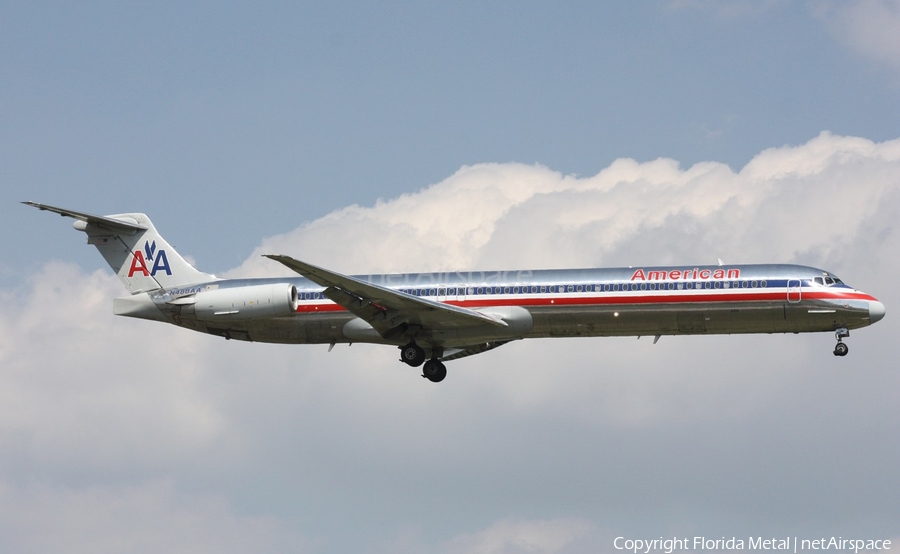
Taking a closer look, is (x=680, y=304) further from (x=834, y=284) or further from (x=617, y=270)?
(x=834, y=284)

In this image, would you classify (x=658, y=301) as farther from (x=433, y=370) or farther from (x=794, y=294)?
(x=433, y=370)

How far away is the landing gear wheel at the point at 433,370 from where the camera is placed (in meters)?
44.2

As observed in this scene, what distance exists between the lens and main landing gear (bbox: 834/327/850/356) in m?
→ 40.2

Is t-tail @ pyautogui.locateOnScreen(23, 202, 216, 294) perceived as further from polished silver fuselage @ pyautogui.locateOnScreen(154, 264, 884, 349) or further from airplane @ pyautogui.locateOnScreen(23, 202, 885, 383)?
polished silver fuselage @ pyautogui.locateOnScreen(154, 264, 884, 349)

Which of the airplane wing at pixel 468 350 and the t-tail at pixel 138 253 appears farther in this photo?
the t-tail at pixel 138 253

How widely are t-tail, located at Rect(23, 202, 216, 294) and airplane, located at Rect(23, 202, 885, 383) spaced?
5.82 ft

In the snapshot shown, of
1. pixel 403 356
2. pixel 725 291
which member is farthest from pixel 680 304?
pixel 403 356

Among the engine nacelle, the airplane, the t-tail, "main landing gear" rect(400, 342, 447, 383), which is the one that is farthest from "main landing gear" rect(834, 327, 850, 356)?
the t-tail

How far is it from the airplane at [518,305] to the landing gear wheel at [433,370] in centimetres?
5

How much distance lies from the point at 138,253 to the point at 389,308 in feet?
36.1

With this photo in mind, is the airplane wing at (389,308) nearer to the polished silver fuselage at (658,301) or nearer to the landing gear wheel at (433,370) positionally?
the polished silver fuselage at (658,301)

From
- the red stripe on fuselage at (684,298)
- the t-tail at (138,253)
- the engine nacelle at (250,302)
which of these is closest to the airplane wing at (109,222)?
the t-tail at (138,253)

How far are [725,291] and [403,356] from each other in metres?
11.2

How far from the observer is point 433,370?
44.2 meters
